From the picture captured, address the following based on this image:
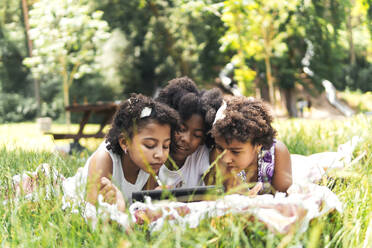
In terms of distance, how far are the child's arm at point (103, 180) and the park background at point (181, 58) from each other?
0.77 feet

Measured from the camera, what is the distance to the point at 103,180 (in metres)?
2.19

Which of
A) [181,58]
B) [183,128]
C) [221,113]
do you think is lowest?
[183,128]

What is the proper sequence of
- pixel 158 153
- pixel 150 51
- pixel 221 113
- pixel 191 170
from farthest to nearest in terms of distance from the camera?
pixel 150 51 < pixel 191 170 < pixel 221 113 < pixel 158 153

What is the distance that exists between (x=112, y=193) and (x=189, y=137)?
0.90m

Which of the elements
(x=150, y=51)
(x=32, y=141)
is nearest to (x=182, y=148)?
(x=32, y=141)

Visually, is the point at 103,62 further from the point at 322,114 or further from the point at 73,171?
the point at 73,171

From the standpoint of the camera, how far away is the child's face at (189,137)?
2.87 meters

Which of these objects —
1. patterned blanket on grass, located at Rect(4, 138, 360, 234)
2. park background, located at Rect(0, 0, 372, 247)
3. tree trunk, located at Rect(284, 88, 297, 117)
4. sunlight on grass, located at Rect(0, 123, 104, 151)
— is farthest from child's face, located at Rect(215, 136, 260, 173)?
tree trunk, located at Rect(284, 88, 297, 117)

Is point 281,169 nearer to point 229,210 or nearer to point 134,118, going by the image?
point 134,118

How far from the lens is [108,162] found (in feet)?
8.64

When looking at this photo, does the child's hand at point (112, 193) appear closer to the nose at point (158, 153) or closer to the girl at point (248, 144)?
the nose at point (158, 153)

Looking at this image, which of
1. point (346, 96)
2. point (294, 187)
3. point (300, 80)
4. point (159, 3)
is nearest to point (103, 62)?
point (159, 3)

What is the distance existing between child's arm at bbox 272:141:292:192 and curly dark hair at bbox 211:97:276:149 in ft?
0.54

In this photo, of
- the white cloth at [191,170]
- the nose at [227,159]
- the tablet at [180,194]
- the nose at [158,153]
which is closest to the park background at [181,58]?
the tablet at [180,194]
